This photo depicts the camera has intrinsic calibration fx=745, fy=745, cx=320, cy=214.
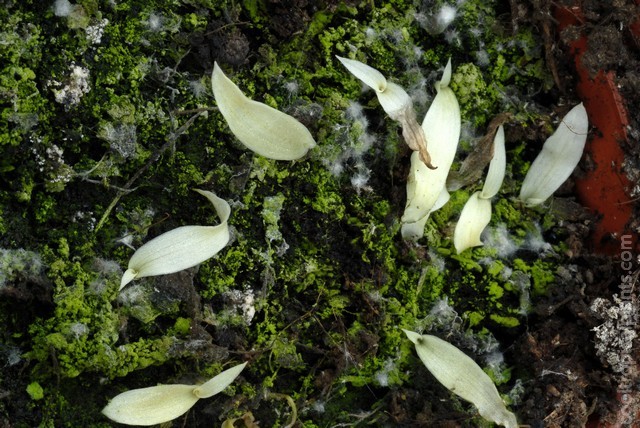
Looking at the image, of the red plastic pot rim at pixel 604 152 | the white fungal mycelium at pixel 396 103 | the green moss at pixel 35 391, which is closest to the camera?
the green moss at pixel 35 391

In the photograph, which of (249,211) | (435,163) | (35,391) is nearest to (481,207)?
(435,163)

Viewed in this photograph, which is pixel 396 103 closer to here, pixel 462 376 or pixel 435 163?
pixel 435 163

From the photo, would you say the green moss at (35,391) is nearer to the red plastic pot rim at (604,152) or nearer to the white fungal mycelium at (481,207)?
the white fungal mycelium at (481,207)

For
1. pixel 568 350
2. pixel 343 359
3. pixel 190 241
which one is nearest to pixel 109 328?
pixel 190 241

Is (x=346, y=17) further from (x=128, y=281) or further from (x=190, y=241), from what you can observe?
(x=128, y=281)


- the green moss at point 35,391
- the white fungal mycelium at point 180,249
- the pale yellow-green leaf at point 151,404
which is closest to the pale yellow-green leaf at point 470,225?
the white fungal mycelium at point 180,249
